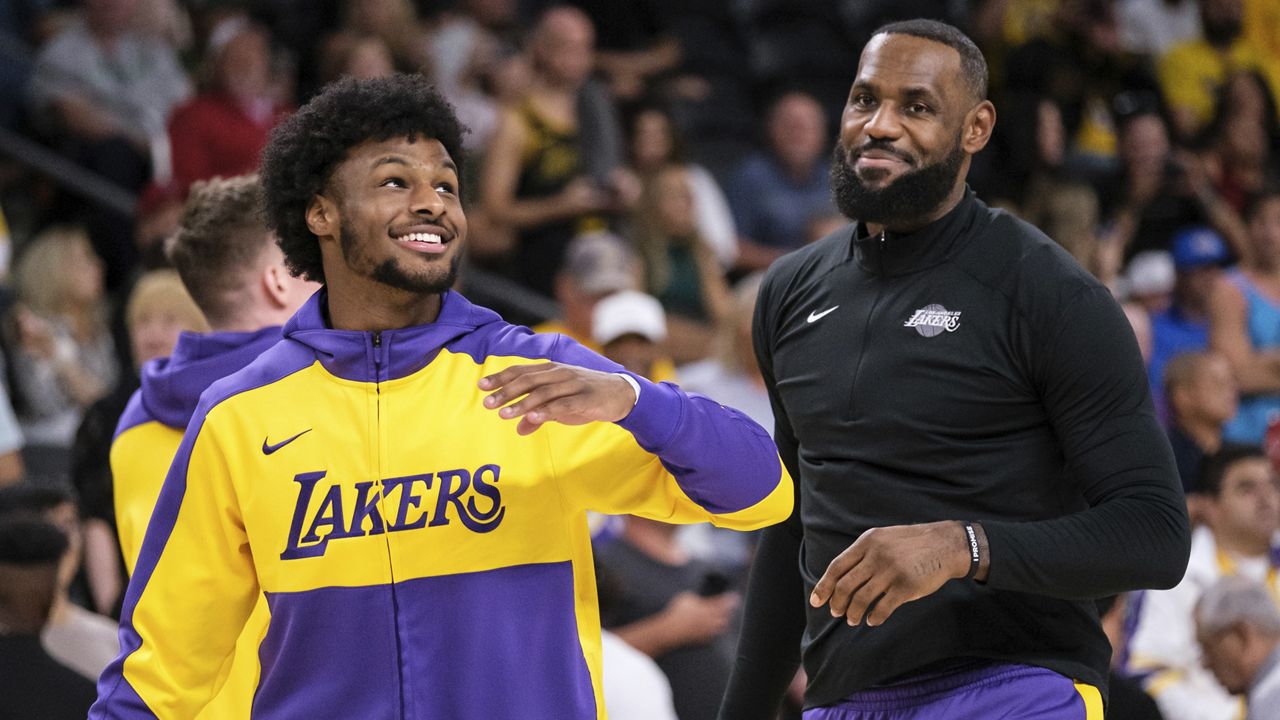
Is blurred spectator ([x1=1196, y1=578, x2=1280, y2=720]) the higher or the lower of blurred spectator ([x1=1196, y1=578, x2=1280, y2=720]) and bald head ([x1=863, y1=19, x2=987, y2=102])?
the lower

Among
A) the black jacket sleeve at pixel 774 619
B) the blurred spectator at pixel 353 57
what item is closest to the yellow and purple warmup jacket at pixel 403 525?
the black jacket sleeve at pixel 774 619

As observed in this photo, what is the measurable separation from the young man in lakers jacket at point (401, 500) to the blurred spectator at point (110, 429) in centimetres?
187

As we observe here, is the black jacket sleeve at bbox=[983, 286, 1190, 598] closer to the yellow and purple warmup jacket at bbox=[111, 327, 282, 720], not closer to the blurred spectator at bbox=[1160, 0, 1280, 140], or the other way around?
the yellow and purple warmup jacket at bbox=[111, 327, 282, 720]

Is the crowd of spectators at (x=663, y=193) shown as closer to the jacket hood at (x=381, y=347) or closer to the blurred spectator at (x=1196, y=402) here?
the blurred spectator at (x=1196, y=402)

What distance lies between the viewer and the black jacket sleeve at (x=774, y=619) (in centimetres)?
358

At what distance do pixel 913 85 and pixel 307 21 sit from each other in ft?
22.7

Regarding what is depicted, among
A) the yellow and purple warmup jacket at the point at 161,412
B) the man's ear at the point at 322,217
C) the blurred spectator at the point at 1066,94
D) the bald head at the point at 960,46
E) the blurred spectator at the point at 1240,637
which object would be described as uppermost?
the blurred spectator at the point at 1066,94

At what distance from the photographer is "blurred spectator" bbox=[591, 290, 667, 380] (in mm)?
6945

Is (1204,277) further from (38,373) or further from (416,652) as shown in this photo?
(416,652)

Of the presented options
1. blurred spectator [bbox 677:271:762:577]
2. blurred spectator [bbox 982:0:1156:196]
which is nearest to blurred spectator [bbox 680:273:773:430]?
blurred spectator [bbox 677:271:762:577]

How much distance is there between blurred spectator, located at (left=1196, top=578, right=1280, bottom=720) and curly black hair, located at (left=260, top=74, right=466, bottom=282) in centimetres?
347

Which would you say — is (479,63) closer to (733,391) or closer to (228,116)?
(228,116)

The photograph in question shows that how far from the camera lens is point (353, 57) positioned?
847cm

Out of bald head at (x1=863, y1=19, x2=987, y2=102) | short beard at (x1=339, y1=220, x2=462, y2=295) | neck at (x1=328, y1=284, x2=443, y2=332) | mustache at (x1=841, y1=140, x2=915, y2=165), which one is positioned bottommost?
neck at (x1=328, y1=284, x2=443, y2=332)
